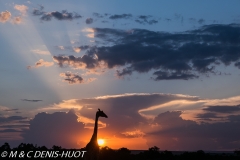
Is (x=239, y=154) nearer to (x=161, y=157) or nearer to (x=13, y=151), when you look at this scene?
(x=161, y=157)

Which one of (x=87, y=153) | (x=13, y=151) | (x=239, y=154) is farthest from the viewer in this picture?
(x=239, y=154)

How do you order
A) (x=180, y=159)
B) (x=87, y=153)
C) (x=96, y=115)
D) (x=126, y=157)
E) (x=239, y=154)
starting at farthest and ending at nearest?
(x=239, y=154) → (x=180, y=159) → (x=126, y=157) → (x=96, y=115) → (x=87, y=153)

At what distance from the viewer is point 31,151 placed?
47.4m

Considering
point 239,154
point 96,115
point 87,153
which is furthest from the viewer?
point 239,154

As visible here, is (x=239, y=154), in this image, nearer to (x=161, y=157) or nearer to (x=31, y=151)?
(x=161, y=157)

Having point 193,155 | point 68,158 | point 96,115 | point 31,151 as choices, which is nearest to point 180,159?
point 193,155

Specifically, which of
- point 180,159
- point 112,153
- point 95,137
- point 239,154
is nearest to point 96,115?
point 95,137

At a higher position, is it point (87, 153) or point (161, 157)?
point (161, 157)

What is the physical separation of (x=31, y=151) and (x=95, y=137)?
19.1 m

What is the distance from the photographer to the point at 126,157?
5175 cm

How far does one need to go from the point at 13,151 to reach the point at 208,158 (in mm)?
27524

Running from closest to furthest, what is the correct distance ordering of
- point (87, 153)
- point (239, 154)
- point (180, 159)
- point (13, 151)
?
1. point (87, 153)
2. point (13, 151)
3. point (180, 159)
4. point (239, 154)

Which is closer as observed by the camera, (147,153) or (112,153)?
(112,153)

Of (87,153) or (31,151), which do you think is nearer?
(87,153)
